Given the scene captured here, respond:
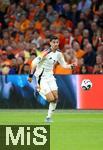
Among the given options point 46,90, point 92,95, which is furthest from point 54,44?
point 92,95

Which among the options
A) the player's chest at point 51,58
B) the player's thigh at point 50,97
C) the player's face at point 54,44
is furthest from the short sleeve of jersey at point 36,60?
the player's thigh at point 50,97

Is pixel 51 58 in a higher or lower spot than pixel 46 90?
higher

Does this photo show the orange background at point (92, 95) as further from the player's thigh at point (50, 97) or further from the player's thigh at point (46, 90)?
the player's thigh at point (50, 97)

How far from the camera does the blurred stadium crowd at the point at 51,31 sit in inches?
1008

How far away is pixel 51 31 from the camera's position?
90.2 ft

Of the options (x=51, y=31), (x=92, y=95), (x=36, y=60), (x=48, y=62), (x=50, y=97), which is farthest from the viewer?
(x=51, y=31)

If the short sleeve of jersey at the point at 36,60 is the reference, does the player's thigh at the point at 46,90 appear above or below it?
below

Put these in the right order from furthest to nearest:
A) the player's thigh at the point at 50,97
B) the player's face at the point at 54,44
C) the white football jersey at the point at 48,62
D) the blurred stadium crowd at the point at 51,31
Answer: the blurred stadium crowd at the point at 51,31
the white football jersey at the point at 48,62
the player's thigh at the point at 50,97
the player's face at the point at 54,44

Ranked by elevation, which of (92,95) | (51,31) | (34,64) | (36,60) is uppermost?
(51,31)

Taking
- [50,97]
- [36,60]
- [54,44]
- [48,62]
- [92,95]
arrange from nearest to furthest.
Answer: [54,44]
[36,60]
[50,97]
[48,62]
[92,95]

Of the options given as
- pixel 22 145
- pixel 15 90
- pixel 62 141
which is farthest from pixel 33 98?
pixel 22 145

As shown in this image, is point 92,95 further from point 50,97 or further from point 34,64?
point 34,64

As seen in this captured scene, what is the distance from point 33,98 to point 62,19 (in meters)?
3.84

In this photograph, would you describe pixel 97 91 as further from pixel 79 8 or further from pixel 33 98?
pixel 79 8
